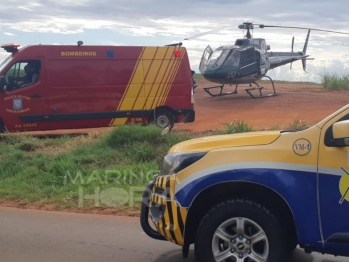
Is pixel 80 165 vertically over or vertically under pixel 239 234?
under

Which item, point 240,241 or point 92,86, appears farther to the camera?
point 92,86

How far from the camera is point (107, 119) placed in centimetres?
1717

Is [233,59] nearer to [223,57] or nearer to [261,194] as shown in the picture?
[223,57]

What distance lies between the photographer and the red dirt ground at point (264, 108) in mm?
20641

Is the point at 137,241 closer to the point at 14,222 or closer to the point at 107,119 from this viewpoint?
the point at 14,222

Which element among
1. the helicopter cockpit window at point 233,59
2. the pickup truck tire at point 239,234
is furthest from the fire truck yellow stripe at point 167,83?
the pickup truck tire at point 239,234

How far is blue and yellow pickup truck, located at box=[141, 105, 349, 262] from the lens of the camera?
5082mm

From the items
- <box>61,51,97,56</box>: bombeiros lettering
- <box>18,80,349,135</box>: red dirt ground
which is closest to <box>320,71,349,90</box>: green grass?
<box>18,80,349,135</box>: red dirt ground

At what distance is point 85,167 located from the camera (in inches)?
436

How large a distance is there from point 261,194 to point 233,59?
2233 centimetres

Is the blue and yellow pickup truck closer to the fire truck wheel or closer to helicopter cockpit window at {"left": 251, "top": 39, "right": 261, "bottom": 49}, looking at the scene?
the fire truck wheel

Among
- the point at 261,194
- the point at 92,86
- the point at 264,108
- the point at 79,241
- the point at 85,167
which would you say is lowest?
the point at 79,241

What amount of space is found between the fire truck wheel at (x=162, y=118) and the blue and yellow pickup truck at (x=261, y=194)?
38.5ft

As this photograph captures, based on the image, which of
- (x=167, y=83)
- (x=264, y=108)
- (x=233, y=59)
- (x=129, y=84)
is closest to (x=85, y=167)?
(x=129, y=84)
